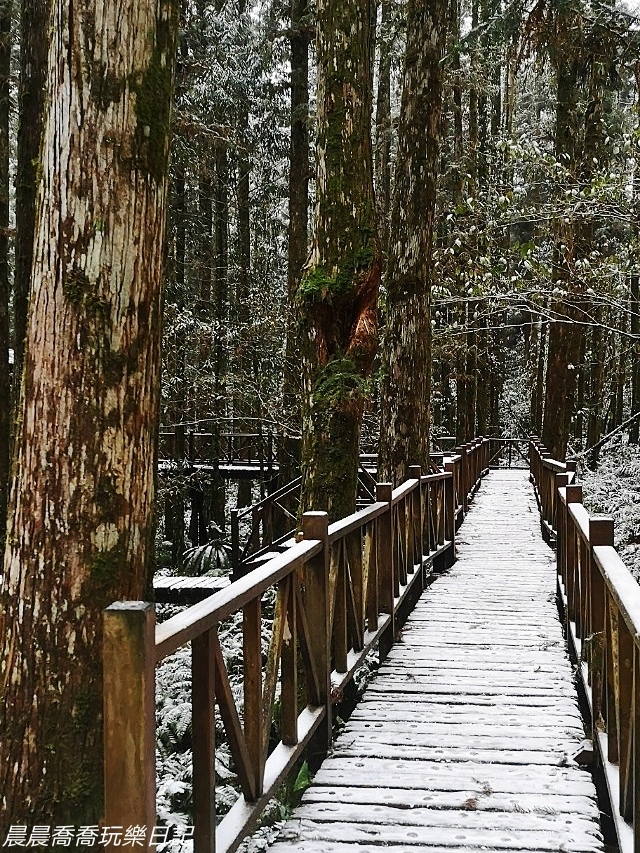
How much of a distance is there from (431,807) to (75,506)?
262 centimetres

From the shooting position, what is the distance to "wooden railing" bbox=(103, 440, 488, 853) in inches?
92.6

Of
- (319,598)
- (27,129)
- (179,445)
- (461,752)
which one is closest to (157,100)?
(319,598)

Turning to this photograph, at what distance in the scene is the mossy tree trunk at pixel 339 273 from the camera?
6594 mm

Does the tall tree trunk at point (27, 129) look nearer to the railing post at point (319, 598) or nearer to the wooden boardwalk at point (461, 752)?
the railing post at point (319, 598)

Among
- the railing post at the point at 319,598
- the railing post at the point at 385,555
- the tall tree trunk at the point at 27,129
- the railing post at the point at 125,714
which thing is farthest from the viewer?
the tall tree trunk at the point at 27,129

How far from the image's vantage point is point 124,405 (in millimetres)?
2863

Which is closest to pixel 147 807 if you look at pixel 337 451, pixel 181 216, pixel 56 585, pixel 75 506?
pixel 56 585

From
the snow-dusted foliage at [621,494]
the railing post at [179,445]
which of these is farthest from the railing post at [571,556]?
Answer: the railing post at [179,445]

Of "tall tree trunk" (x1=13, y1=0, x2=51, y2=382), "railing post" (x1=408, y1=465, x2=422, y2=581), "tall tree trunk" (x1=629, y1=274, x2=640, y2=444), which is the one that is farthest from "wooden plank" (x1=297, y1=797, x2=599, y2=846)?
"tall tree trunk" (x1=629, y1=274, x2=640, y2=444)

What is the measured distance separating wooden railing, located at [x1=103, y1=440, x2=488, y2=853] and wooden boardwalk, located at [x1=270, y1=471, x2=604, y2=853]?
327mm

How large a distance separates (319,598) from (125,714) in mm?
2639

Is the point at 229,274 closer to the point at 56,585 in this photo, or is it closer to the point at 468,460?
the point at 468,460

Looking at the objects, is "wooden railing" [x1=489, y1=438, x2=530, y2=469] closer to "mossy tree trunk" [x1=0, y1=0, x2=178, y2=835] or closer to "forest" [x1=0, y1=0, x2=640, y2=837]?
"forest" [x1=0, y1=0, x2=640, y2=837]

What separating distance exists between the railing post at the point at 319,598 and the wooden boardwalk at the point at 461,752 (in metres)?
0.50
